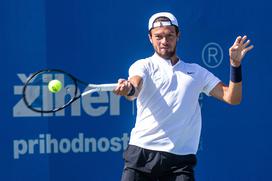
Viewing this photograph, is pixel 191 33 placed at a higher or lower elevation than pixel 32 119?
higher

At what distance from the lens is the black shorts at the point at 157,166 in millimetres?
3650

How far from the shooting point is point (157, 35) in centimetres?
378

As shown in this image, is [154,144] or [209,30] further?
[209,30]

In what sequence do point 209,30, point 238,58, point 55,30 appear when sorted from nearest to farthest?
point 238,58 < point 55,30 < point 209,30

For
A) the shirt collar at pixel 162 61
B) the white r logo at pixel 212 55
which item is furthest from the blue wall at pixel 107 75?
the shirt collar at pixel 162 61

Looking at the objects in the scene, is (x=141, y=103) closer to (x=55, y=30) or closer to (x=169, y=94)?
(x=169, y=94)

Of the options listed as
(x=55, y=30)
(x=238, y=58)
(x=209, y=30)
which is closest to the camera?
(x=238, y=58)

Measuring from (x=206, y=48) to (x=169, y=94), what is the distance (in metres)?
1.17

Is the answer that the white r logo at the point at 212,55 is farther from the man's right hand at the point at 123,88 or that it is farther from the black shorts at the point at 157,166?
the man's right hand at the point at 123,88

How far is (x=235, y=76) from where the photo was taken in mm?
3711

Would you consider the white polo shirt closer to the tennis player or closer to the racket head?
the tennis player

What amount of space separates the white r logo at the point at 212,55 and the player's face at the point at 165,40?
1012 mm

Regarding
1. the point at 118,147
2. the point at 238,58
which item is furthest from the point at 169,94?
the point at 118,147

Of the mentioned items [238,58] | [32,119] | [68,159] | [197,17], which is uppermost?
[197,17]
